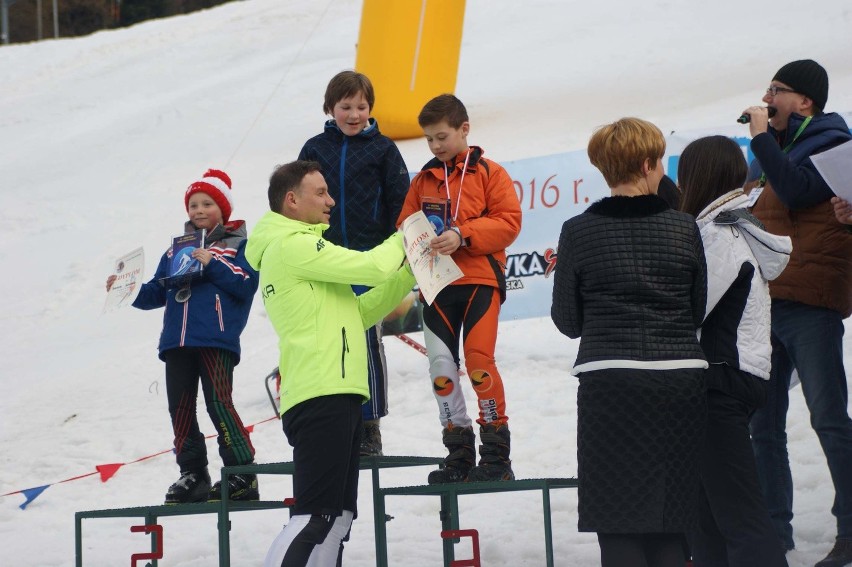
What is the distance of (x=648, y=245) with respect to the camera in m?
3.60

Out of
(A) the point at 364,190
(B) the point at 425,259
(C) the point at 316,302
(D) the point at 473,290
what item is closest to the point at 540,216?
(A) the point at 364,190

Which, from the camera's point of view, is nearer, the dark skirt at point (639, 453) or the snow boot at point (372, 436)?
the dark skirt at point (639, 453)

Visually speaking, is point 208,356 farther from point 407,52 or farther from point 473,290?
point 407,52

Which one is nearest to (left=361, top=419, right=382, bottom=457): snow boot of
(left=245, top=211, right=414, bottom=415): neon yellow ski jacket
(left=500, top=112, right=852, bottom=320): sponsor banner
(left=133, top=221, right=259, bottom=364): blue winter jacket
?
(left=133, top=221, right=259, bottom=364): blue winter jacket

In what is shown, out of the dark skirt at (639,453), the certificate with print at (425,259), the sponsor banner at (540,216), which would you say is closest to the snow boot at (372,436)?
the certificate with print at (425,259)

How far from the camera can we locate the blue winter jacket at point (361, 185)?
17.0 feet

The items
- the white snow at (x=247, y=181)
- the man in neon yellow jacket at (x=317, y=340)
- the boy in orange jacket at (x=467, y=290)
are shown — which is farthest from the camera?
the white snow at (x=247, y=181)

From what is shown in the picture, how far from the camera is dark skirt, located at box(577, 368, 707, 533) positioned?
11.3 ft

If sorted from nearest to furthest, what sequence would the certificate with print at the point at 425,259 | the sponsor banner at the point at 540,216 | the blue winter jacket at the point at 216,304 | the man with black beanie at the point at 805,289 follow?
the certificate with print at the point at 425,259 < the man with black beanie at the point at 805,289 < the blue winter jacket at the point at 216,304 < the sponsor banner at the point at 540,216

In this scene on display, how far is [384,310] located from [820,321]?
1679mm

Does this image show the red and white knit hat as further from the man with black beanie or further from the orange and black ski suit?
the man with black beanie

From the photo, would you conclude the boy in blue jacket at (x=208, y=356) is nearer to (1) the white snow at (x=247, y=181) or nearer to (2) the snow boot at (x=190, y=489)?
(2) the snow boot at (x=190, y=489)

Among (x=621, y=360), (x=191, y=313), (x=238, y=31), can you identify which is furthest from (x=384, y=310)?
(x=238, y=31)

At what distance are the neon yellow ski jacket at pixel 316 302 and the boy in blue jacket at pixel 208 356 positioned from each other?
0.73m
